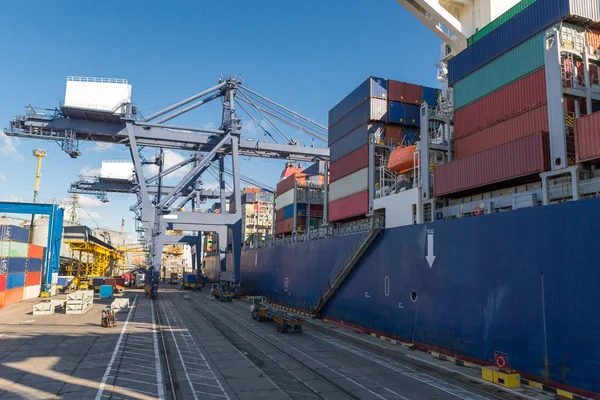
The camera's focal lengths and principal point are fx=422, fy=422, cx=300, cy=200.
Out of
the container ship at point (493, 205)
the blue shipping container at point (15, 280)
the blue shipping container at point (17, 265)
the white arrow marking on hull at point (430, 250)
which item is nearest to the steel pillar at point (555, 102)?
the container ship at point (493, 205)

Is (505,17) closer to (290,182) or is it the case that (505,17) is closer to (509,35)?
(509,35)

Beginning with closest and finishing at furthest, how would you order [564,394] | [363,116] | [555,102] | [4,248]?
[564,394], [555,102], [363,116], [4,248]

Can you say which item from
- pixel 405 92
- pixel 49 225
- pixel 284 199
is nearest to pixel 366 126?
pixel 405 92

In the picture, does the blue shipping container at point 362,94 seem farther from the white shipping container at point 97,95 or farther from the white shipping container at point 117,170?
the white shipping container at point 117,170

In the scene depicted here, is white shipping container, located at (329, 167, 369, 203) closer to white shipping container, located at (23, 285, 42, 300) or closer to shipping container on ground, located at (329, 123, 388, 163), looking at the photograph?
Result: shipping container on ground, located at (329, 123, 388, 163)

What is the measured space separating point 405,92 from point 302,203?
63.4 feet

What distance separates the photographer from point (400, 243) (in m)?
22.7

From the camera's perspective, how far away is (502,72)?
18.5 meters

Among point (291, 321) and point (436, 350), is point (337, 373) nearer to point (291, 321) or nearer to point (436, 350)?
point (436, 350)

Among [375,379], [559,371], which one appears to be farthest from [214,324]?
[559,371]

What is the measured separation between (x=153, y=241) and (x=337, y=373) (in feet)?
115

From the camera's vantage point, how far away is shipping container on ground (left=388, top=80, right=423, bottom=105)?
2850 cm

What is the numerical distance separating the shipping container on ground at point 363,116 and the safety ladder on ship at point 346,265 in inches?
260

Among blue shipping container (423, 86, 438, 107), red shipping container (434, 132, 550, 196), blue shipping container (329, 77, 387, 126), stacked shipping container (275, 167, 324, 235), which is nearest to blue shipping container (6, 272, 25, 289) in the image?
stacked shipping container (275, 167, 324, 235)
